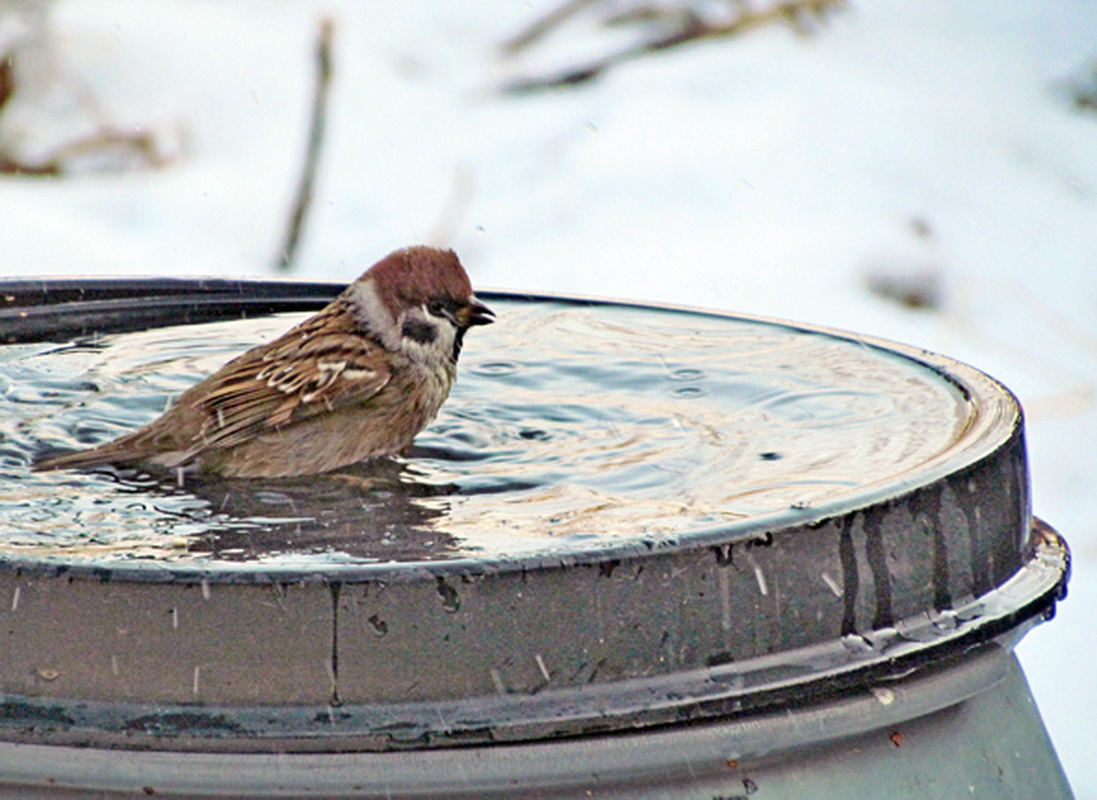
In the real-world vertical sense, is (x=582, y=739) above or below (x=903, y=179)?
above

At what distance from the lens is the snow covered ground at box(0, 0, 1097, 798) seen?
296 inches

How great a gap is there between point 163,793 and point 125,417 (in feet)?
5.23

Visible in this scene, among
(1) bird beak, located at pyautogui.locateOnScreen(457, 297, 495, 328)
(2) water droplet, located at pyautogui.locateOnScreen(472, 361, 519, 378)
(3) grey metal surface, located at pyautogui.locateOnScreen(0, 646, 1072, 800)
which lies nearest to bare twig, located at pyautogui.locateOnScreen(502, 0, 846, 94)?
(2) water droplet, located at pyautogui.locateOnScreen(472, 361, 519, 378)

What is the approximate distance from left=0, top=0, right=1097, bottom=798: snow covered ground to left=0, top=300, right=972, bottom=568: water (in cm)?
353

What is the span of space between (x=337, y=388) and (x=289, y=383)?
0.36ft

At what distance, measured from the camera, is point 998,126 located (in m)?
8.75

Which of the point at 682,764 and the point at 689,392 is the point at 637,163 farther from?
the point at 682,764

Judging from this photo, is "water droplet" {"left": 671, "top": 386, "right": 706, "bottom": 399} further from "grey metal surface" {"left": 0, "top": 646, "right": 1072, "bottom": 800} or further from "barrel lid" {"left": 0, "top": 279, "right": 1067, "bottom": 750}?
"grey metal surface" {"left": 0, "top": 646, "right": 1072, "bottom": 800}

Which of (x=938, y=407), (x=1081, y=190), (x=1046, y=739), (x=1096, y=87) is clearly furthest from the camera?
(x=1096, y=87)

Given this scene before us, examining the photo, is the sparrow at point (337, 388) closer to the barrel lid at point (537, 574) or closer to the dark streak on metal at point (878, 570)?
the barrel lid at point (537, 574)

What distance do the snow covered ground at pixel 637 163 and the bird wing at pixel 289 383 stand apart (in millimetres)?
3927

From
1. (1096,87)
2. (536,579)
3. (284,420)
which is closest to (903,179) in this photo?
(1096,87)

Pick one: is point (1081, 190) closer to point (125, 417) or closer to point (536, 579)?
point (125, 417)

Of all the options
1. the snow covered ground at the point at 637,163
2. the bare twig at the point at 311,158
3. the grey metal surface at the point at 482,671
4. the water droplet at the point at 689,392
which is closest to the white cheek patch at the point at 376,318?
the water droplet at the point at 689,392
